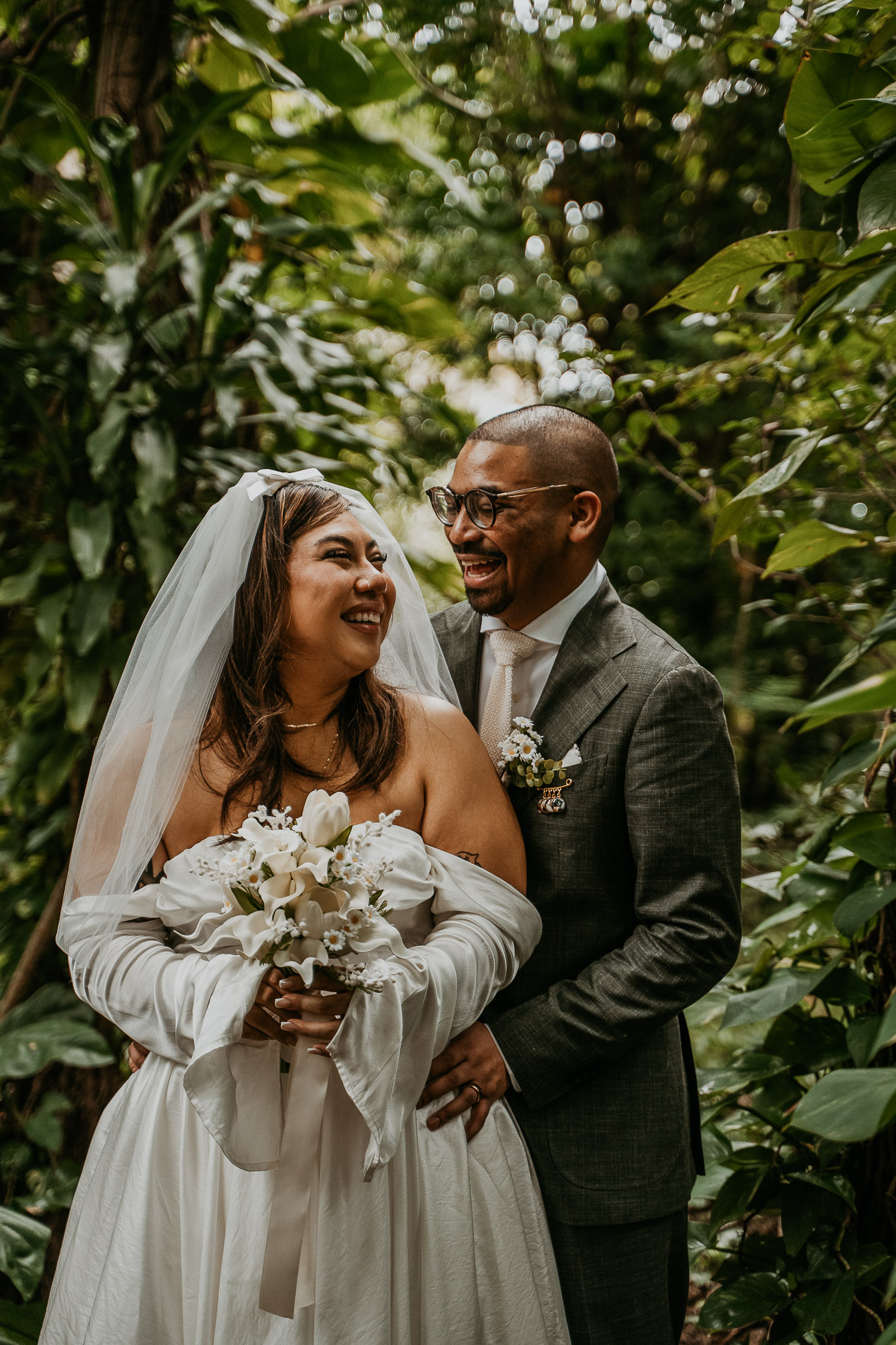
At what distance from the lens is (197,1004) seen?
131 cm

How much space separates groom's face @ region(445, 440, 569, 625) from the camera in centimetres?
175

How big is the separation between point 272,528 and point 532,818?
671mm

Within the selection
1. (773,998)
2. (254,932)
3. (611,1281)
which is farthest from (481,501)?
(611,1281)

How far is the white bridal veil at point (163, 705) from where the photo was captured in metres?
1.48

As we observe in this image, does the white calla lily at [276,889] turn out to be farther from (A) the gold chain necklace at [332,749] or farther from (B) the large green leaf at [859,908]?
(B) the large green leaf at [859,908]

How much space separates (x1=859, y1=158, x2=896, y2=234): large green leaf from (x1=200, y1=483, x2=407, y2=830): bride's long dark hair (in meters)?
0.89

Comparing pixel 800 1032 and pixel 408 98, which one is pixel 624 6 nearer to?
pixel 408 98

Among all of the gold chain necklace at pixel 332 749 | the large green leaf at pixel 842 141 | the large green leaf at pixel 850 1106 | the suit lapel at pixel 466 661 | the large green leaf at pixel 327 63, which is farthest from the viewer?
the large green leaf at pixel 327 63

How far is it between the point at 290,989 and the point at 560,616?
865 millimetres

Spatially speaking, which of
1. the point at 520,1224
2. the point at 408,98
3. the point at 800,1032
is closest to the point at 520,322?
the point at 408,98

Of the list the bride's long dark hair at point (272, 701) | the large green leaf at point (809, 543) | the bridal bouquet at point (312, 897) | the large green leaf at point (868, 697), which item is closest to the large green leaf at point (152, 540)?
the bride's long dark hair at point (272, 701)

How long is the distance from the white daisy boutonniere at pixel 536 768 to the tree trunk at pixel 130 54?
84.8 inches

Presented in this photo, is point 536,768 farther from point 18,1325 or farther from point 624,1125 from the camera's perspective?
point 18,1325

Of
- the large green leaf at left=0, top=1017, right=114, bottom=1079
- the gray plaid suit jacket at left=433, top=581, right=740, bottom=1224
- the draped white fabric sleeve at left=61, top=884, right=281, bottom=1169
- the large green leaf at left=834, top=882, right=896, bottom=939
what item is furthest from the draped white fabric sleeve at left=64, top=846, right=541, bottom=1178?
the large green leaf at left=0, top=1017, right=114, bottom=1079
